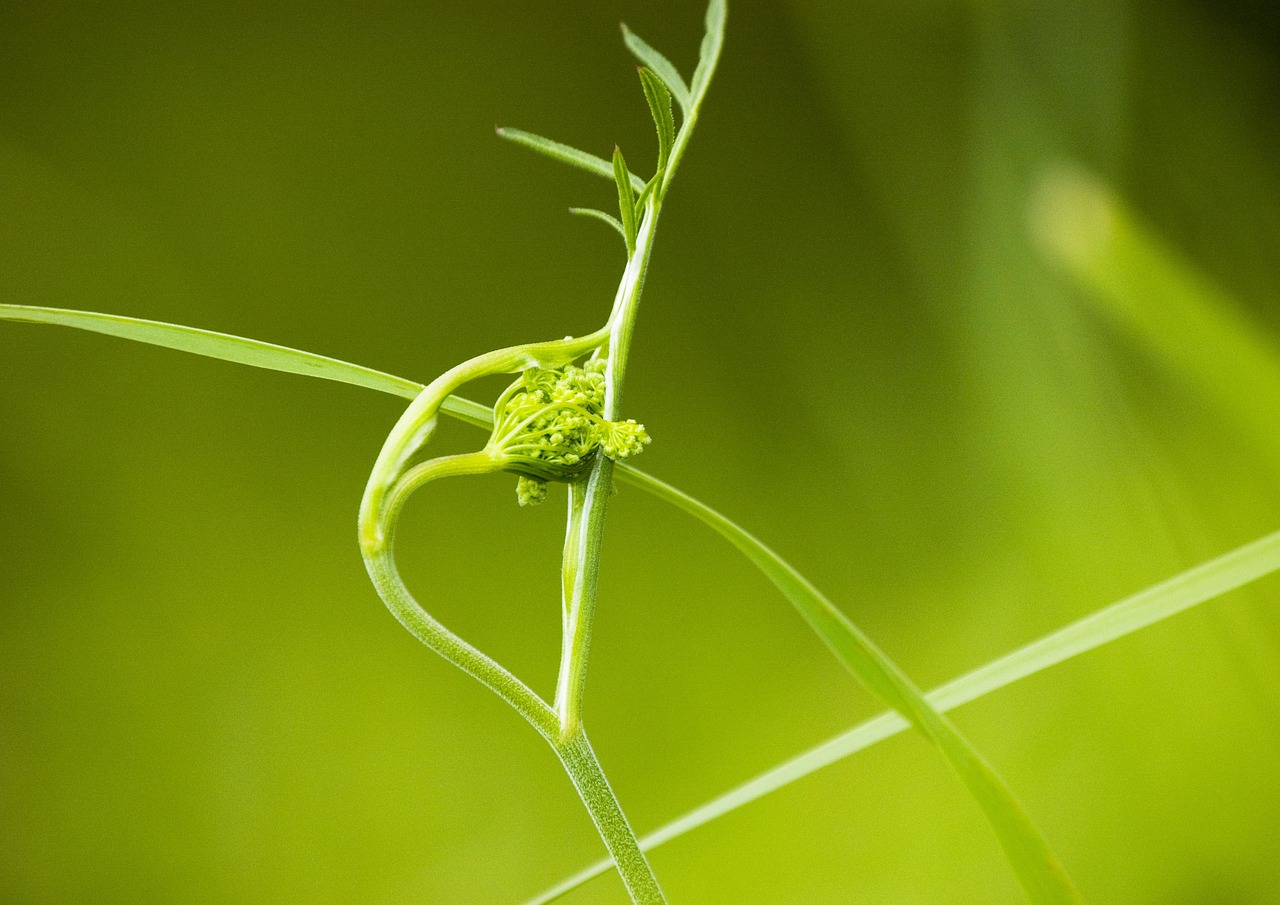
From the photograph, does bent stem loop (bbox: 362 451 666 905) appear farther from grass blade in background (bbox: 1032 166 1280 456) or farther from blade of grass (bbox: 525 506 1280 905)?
grass blade in background (bbox: 1032 166 1280 456)

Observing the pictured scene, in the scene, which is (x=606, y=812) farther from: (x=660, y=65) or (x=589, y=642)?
(x=660, y=65)

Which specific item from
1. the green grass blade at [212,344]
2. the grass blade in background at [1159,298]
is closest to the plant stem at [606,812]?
the green grass blade at [212,344]

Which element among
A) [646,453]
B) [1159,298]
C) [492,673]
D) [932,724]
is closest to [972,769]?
[932,724]

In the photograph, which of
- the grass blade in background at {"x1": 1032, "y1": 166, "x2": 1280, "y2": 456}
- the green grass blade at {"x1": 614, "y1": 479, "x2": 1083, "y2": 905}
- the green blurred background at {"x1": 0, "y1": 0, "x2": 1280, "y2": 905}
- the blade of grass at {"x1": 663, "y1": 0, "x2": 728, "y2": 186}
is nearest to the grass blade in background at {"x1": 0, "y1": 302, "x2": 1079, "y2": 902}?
the green grass blade at {"x1": 614, "y1": 479, "x2": 1083, "y2": 905}

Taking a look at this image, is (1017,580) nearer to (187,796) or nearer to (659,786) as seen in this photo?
(659,786)

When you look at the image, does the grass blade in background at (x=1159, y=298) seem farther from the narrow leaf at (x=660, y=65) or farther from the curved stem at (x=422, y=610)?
the curved stem at (x=422, y=610)

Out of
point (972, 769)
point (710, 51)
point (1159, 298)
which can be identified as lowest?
point (972, 769)

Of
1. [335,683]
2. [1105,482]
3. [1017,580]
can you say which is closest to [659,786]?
[335,683]

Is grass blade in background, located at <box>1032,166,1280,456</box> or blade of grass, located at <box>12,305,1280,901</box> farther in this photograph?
grass blade in background, located at <box>1032,166,1280,456</box>
